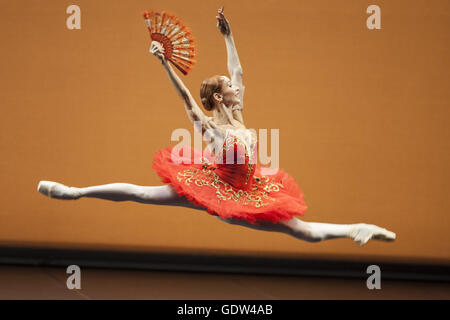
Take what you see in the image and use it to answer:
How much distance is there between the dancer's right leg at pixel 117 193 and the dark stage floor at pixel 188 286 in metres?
1.13

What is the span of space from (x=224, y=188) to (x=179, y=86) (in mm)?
606

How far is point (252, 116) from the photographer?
4.59 m

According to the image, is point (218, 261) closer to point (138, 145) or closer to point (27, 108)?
point (138, 145)

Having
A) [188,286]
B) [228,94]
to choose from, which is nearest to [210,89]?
[228,94]

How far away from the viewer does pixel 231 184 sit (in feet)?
9.77

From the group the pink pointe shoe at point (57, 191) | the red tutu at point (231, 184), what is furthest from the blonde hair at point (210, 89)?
the pink pointe shoe at point (57, 191)

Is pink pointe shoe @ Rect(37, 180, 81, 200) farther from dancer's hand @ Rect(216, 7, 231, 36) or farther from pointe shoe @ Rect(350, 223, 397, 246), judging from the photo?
pointe shoe @ Rect(350, 223, 397, 246)

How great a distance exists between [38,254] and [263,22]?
285 cm

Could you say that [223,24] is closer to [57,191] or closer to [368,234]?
[57,191]

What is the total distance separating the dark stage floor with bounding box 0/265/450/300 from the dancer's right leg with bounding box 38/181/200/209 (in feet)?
3.70

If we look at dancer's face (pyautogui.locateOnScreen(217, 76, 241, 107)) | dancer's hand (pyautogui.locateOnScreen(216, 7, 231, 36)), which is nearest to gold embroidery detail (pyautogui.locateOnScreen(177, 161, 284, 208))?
dancer's face (pyautogui.locateOnScreen(217, 76, 241, 107))

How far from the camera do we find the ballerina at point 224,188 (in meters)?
2.80

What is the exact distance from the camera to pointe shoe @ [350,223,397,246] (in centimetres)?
274

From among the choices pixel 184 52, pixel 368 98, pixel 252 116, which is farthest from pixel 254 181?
pixel 368 98
